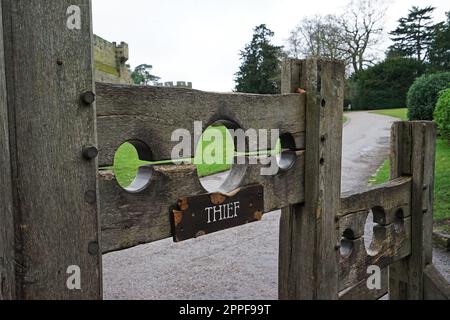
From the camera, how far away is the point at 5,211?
1.07 metres

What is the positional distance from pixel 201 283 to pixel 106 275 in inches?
A: 42.4

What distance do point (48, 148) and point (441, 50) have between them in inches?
1664

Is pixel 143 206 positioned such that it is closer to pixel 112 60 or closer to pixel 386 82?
pixel 112 60

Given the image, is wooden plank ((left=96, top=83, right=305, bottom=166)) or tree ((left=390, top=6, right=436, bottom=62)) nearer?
wooden plank ((left=96, top=83, right=305, bottom=166))

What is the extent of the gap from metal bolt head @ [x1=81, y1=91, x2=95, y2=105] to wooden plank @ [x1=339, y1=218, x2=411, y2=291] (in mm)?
1470

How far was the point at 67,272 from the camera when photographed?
3.85ft

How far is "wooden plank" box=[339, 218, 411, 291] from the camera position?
2.18m

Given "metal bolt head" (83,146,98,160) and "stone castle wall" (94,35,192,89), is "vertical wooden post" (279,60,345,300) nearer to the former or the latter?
"metal bolt head" (83,146,98,160)

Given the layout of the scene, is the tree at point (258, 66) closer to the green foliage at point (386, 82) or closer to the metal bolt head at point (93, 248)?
the green foliage at point (386, 82)

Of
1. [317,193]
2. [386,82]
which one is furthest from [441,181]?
[386,82]

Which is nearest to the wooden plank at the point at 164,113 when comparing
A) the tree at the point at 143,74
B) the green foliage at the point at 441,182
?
the green foliage at the point at 441,182

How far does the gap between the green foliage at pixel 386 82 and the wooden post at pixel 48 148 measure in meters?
38.7

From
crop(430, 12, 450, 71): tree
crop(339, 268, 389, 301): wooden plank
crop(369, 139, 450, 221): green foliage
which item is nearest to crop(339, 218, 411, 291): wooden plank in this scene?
crop(339, 268, 389, 301): wooden plank

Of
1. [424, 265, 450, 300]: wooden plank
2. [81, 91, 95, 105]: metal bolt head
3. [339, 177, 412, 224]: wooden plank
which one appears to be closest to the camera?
[81, 91, 95, 105]: metal bolt head
